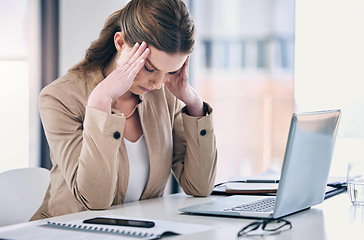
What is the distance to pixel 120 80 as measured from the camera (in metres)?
Result: 1.51

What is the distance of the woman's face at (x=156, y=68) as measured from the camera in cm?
151

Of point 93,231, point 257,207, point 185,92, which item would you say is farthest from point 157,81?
point 93,231

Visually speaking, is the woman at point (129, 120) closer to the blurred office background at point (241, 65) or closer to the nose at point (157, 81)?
the nose at point (157, 81)

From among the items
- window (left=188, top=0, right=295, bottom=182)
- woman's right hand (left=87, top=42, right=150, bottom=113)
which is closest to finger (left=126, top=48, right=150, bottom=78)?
woman's right hand (left=87, top=42, right=150, bottom=113)

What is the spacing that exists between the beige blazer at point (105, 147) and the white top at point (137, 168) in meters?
0.03

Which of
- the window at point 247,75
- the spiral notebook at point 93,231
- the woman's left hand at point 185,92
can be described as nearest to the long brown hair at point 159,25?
the woman's left hand at point 185,92

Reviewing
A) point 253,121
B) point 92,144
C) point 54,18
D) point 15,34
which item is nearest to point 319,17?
point 253,121

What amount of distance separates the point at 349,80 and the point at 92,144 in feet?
7.75

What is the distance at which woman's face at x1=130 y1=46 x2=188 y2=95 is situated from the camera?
4.97 feet

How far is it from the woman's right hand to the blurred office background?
5.77ft

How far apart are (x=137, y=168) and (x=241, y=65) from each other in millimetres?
2281

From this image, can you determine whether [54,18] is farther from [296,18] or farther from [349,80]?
[349,80]

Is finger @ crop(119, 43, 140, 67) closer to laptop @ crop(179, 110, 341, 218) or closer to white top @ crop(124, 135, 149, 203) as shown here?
white top @ crop(124, 135, 149, 203)

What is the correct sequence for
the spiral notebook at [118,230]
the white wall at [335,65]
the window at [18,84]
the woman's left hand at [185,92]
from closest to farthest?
the spiral notebook at [118,230] < the woman's left hand at [185,92] < the window at [18,84] < the white wall at [335,65]
